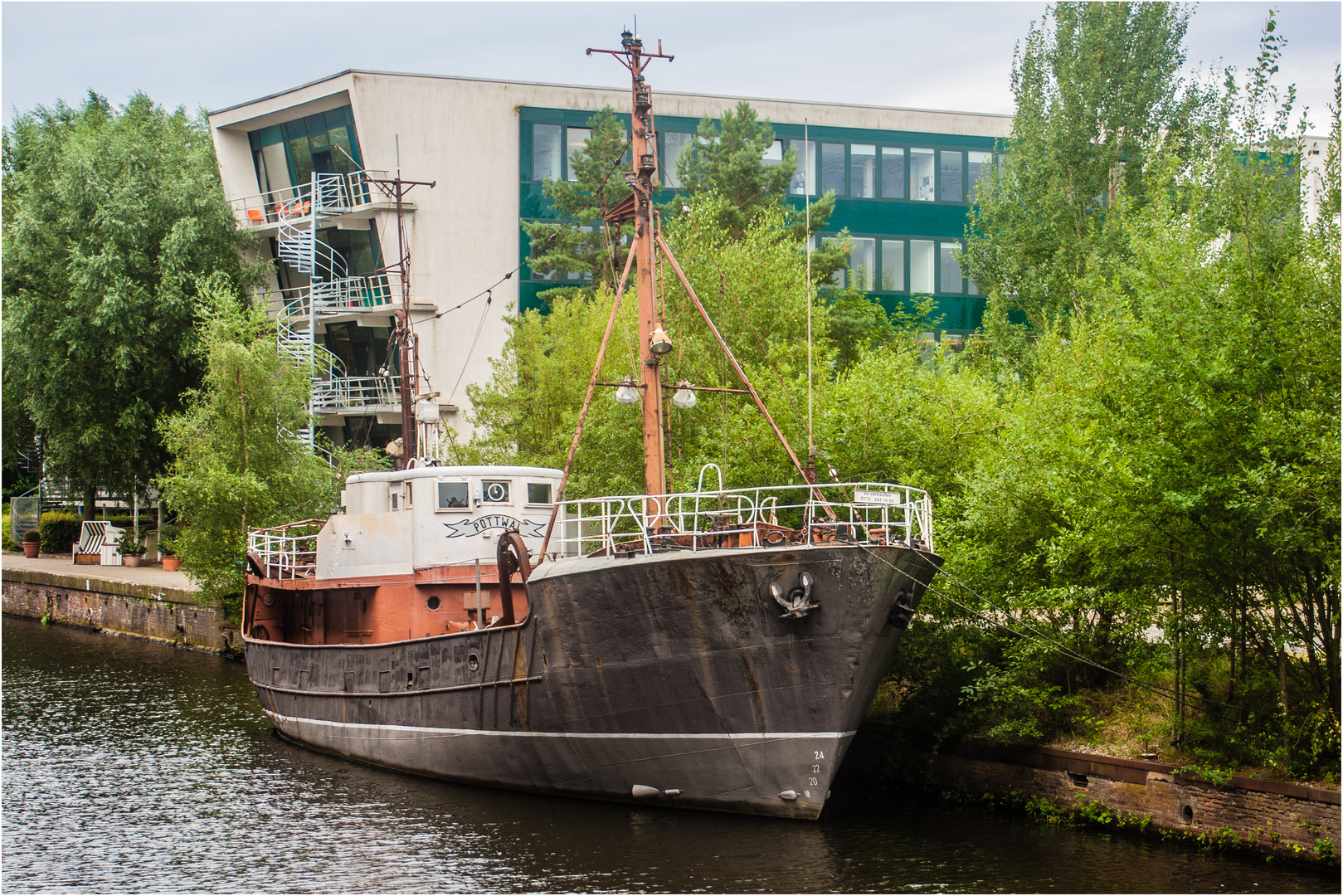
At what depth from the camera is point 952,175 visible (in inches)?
1654

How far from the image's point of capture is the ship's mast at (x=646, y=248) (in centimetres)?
1814

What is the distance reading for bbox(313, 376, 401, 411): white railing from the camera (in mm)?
41156

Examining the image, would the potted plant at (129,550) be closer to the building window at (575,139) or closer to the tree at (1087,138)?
the building window at (575,139)

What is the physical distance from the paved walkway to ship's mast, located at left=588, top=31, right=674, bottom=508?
2272cm

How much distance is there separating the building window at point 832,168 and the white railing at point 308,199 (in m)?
14.6

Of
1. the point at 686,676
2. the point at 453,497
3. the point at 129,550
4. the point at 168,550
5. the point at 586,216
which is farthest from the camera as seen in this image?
the point at 129,550

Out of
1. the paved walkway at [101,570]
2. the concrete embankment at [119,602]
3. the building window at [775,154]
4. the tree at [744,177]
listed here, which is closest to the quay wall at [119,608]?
the concrete embankment at [119,602]

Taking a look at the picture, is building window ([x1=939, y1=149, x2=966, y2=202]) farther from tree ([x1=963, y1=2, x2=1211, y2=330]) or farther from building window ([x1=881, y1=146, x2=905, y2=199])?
tree ([x1=963, y1=2, x2=1211, y2=330])

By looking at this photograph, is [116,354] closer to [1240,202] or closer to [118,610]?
[118,610]

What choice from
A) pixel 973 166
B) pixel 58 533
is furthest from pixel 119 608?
pixel 973 166

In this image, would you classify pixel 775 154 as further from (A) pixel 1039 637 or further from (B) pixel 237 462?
(A) pixel 1039 637

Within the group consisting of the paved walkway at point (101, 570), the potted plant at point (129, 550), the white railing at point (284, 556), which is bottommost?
the paved walkway at point (101, 570)

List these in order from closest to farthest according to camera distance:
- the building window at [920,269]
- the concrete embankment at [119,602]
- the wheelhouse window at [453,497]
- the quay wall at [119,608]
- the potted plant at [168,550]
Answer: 1. the wheelhouse window at [453,497]
2. the quay wall at [119,608]
3. the concrete embankment at [119,602]
4. the building window at [920,269]
5. the potted plant at [168,550]

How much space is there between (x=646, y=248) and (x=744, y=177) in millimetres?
18317
